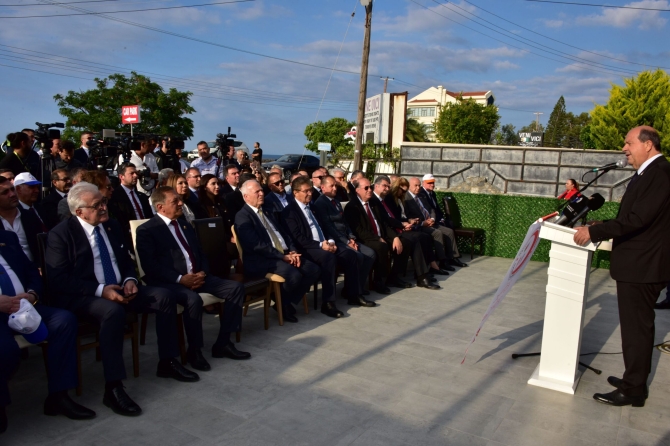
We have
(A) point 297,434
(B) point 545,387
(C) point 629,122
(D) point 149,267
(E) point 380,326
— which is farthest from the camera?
(C) point 629,122

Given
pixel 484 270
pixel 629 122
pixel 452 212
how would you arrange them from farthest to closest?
pixel 629 122
pixel 452 212
pixel 484 270

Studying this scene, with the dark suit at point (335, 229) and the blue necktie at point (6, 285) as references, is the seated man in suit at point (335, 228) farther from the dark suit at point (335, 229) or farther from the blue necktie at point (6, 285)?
the blue necktie at point (6, 285)

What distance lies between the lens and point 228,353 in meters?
4.12

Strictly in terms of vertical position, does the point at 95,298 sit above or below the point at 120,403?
above

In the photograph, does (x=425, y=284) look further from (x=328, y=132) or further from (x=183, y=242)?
(x=328, y=132)

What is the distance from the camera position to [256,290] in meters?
4.76

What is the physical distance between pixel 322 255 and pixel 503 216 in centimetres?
462

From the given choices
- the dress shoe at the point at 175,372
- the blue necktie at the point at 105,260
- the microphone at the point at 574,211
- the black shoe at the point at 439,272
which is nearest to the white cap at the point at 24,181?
the blue necktie at the point at 105,260

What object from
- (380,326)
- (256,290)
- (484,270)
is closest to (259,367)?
(256,290)

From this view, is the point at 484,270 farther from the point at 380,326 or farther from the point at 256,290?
the point at 256,290

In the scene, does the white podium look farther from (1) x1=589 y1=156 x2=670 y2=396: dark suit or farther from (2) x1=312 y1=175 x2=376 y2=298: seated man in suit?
(2) x1=312 y1=175 x2=376 y2=298: seated man in suit

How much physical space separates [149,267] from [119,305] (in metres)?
0.64

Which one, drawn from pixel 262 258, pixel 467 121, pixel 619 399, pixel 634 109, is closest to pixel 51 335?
pixel 262 258

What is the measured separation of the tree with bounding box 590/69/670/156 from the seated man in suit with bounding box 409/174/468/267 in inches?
820
